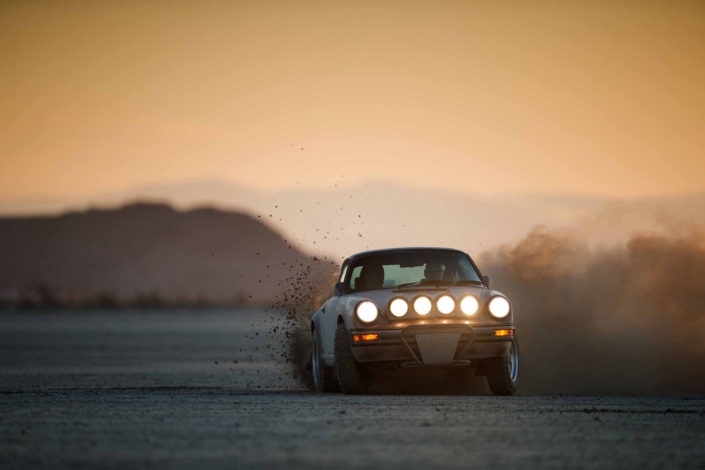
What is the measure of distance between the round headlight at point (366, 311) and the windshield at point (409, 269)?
0.98m

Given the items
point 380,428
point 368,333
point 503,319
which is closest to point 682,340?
point 503,319

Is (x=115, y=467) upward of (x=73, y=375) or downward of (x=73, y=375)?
upward

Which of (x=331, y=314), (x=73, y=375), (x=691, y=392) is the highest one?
(x=331, y=314)

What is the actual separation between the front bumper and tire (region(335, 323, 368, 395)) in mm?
213

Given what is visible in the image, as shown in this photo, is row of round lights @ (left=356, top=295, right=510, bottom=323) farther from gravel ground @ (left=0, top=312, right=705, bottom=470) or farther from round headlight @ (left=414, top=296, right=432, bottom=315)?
gravel ground @ (left=0, top=312, right=705, bottom=470)

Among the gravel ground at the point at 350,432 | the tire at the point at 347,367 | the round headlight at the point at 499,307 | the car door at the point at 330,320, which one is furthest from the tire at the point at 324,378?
the round headlight at the point at 499,307

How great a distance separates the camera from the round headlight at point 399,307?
479 inches

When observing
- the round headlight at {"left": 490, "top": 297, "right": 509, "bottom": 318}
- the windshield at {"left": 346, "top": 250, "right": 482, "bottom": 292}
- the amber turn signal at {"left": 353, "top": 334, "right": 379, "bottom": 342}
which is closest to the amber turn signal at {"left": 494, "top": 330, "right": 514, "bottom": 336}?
the round headlight at {"left": 490, "top": 297, "right": 509, "bottom": 318}

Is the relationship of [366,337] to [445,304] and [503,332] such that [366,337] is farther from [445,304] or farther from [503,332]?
[503,332]

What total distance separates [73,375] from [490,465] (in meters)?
22.0

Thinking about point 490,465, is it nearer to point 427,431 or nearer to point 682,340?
point 427,431

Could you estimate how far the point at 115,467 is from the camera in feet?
20.3

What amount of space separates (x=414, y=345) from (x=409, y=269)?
5.73 feet

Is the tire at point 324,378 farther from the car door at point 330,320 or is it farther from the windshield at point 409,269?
the windshield at point 409,269
